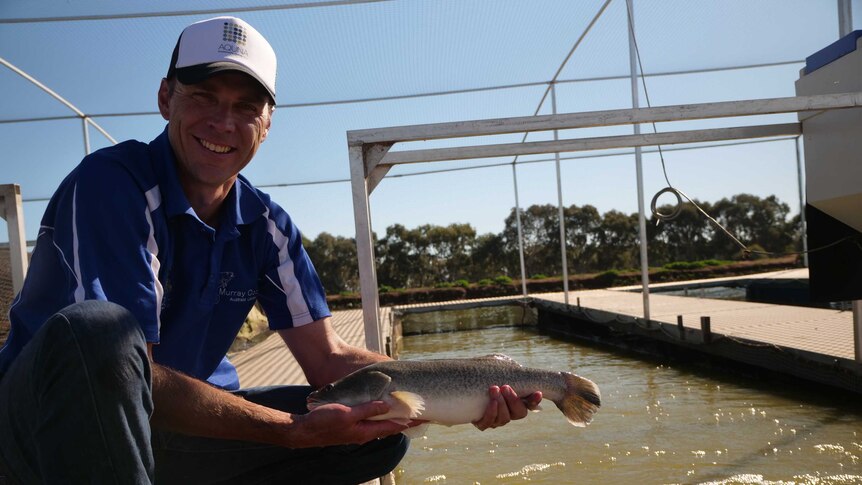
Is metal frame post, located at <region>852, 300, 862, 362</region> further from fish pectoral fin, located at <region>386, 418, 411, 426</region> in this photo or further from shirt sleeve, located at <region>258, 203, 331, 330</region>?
shirt sleeve, located at <region>258, 203, 331, 330</region>

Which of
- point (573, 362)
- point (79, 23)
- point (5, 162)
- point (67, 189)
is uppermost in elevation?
point (79, 23)

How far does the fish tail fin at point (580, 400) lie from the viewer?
2.86m

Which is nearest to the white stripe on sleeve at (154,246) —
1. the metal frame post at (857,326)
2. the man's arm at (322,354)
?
the man's arm at (322,354)

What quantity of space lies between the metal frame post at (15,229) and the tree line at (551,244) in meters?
32.3

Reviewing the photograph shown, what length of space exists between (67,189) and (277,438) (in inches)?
37.8

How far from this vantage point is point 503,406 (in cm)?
260

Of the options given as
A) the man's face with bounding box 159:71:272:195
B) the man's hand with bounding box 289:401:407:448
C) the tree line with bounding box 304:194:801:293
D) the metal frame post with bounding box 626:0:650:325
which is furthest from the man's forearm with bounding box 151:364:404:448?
the tree line with bounding box 304:194:801:293

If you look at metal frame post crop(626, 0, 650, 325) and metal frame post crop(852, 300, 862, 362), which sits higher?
metal frame post crop(626, 0, 650, 325)

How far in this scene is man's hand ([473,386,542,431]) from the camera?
2.59m

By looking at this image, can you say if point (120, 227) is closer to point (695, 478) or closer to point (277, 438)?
point (277, 438)

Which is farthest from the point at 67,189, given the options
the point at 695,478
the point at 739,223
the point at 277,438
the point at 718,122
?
the point at 739,223

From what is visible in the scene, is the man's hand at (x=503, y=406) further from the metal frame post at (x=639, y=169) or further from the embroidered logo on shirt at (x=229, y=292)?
the metal frame post at (x=639, y=169)

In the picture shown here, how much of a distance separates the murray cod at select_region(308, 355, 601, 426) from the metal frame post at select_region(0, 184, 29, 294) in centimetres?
365

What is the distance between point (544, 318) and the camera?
60.2ft
